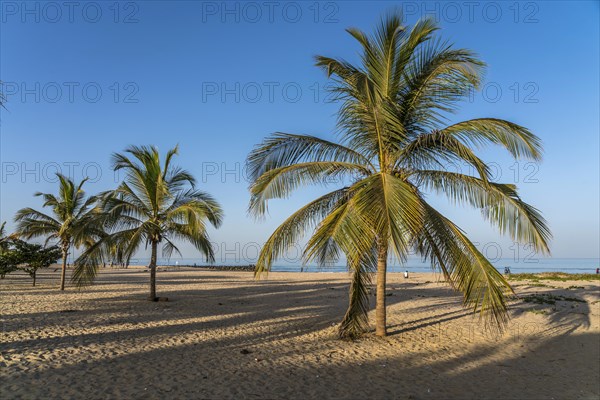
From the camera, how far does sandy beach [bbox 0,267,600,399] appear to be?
18.4ft

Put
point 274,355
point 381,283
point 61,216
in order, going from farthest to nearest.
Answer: point 61,216
point 381,283
point 274,355

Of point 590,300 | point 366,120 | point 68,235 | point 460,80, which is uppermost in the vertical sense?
point 460,80

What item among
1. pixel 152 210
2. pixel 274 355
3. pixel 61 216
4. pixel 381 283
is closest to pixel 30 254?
pixel 61 216

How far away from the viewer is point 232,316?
38.5 feet

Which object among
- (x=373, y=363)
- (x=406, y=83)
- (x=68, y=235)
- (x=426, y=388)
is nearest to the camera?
(x=426, y=388)

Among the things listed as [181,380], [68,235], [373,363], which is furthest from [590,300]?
[68,235]

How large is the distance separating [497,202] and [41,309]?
12800 millimetres

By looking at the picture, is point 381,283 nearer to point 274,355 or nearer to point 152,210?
point 274,355

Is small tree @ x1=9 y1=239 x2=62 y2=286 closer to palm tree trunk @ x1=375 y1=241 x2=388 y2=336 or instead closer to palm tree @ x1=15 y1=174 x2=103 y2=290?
palm tree @ x1=15 y1=174 x2=103 y2=290

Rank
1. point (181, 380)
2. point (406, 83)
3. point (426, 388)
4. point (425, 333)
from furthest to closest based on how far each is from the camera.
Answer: point (425, 333) < point (406, 83) < point (426, 388) < point (181, 380)

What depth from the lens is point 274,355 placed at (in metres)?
7.41

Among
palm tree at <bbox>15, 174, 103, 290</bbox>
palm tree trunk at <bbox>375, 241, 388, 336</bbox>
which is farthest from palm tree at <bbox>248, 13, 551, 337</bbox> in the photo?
palm tree at <bbox>15, 174, 103, 290</bbox>

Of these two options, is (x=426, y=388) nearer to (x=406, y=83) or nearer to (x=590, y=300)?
(x=406, y=83)

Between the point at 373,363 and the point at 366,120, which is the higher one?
the point at 366,120
